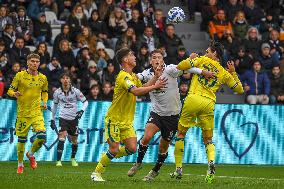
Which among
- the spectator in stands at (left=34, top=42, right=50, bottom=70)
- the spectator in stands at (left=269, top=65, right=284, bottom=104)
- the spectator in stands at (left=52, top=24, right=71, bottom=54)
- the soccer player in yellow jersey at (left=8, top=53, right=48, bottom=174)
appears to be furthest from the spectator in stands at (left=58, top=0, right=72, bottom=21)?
the soccer player in yellow jersey at (left=8, top=53, right=48, bottom=174)

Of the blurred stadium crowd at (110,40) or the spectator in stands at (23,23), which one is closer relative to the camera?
the blurred stadium crowd at (110,40)

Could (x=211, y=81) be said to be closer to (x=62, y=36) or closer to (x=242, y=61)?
(x=62, y=36)

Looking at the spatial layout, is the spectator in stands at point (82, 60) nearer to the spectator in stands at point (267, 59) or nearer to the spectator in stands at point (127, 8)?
the spectator in stands at point (127, 8)

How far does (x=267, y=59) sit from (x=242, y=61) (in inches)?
39.1

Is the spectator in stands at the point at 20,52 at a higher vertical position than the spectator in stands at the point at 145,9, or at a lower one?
lower

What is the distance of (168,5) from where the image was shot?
30.8m

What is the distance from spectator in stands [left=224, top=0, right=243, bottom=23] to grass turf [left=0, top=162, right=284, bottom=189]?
27.2ft

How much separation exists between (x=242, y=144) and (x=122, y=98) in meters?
9.10

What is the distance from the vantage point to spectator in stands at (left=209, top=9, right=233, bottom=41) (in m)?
28.8

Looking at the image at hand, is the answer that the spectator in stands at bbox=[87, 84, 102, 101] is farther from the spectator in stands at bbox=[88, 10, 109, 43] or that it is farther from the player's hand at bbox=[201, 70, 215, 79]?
the player's hand at bbox=[201, 70, 215, 79]

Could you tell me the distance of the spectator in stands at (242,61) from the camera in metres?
27.5

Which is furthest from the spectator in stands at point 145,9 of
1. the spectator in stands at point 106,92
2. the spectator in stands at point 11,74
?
the spectator in stands at point 11,74

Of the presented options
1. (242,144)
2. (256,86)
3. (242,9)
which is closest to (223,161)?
(242,144)

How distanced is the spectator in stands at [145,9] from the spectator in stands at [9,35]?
4637 millimetres
